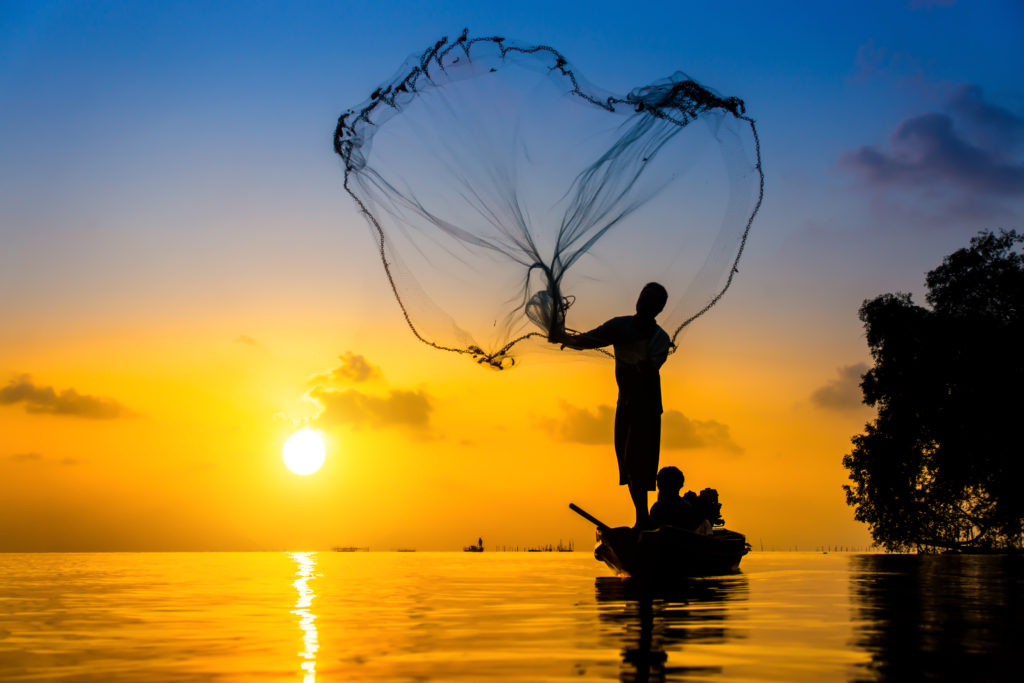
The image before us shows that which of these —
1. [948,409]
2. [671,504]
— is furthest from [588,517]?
[948,409]

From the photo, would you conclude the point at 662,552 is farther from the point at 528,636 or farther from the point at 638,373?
the point at 528,636

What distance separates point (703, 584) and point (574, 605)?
24.4 ft

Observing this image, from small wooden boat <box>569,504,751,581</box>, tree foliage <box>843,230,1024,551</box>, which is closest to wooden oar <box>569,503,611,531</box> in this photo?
small wooden boat <box>569,504,751,581</box>

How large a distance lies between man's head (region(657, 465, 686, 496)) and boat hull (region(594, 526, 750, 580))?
5.05 feet

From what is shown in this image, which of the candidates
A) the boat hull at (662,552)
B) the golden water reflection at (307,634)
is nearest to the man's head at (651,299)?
the boat hull at (662,552)

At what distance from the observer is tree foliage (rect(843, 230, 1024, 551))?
172 ft

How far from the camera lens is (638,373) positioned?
822 inches

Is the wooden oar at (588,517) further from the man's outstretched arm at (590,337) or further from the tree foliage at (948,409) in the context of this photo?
the tree foliage at (948,409)

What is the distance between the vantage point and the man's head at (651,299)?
836 inches

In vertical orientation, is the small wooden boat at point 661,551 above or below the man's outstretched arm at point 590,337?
below

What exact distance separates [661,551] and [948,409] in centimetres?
3764

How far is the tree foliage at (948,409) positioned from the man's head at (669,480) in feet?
107

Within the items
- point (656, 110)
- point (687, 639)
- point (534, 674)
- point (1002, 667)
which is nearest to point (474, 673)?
point (534, 674)

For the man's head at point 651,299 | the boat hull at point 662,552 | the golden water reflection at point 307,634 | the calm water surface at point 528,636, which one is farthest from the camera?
the boat hull at point 662,552
